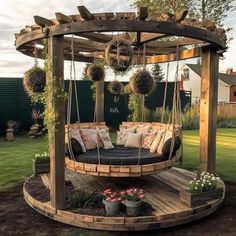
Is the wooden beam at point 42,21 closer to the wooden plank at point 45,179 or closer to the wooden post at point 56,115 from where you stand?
the wooden post at point 56,115

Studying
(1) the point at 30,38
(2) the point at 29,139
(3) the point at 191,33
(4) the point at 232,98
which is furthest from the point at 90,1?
(4) the point at 232,98

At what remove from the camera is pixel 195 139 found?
13.1 metres

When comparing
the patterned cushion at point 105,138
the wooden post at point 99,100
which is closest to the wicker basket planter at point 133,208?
the patterned cushion at point 105,138

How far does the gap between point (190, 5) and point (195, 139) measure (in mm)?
10271

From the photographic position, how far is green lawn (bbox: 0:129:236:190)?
24.2 ft

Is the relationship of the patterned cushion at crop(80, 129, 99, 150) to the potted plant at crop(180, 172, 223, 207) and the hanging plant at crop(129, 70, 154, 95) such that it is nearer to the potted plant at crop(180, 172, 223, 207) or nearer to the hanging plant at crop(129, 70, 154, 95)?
the hanging plant at crop(129, 70, 154, 95)

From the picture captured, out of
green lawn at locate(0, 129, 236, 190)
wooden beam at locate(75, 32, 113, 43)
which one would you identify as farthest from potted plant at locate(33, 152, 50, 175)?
wooden beam at locate(75, 32, 113, 43)

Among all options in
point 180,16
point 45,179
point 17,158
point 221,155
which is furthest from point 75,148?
point 221,155

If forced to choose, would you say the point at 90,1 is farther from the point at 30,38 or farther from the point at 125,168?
the point at 125,168

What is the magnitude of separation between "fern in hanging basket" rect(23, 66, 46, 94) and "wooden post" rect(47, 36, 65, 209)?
0.99 metres

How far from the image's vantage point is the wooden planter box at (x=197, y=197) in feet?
16.3

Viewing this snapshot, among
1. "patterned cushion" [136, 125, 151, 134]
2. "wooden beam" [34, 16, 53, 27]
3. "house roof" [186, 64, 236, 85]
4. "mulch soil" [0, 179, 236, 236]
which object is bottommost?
"mulch soil" [0, 179, 236, 236]

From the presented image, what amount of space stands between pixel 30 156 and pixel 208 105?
5751 millimetres

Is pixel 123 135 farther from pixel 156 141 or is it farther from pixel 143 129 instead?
pixel 156 141
